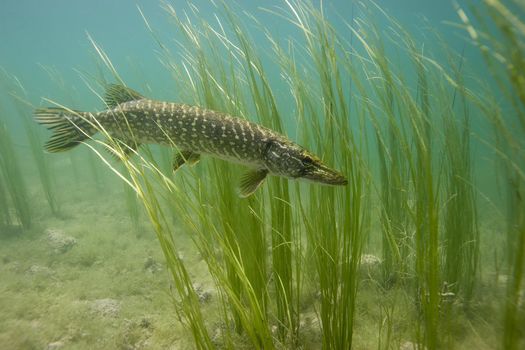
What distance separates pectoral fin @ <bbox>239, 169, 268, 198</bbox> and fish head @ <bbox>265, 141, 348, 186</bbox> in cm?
12

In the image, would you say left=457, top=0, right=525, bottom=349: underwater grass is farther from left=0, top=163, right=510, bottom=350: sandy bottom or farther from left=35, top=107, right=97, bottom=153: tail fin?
left=35, top=107, right=97, bottom=153: tail fin

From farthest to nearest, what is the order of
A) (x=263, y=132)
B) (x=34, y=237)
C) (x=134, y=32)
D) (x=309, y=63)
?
(x=134, y=32), (x=34, y=237), (x=309, y=63), (x=263, y=132)

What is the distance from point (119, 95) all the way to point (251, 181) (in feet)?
6.59

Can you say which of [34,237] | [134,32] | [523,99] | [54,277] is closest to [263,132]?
[523,99]

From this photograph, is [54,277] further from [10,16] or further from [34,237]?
[10,16]

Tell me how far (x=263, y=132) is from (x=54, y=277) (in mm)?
4851

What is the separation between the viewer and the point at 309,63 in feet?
14.1

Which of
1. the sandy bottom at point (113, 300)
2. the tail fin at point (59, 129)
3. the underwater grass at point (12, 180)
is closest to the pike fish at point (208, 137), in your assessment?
the tail fin at point (59, 129)

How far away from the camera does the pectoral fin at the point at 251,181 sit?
290 cm

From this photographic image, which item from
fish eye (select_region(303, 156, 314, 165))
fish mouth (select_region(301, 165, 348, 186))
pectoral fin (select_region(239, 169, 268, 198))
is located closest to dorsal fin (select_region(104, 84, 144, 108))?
pectoral fin (select_region(239, 169, 268, 198))

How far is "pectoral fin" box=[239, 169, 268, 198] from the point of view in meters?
2.90

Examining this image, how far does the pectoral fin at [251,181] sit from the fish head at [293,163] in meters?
0.12

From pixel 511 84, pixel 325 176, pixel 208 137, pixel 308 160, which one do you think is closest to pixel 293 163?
pixel 308 160

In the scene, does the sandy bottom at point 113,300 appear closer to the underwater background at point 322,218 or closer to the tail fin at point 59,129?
the underwater background at point 322,218
